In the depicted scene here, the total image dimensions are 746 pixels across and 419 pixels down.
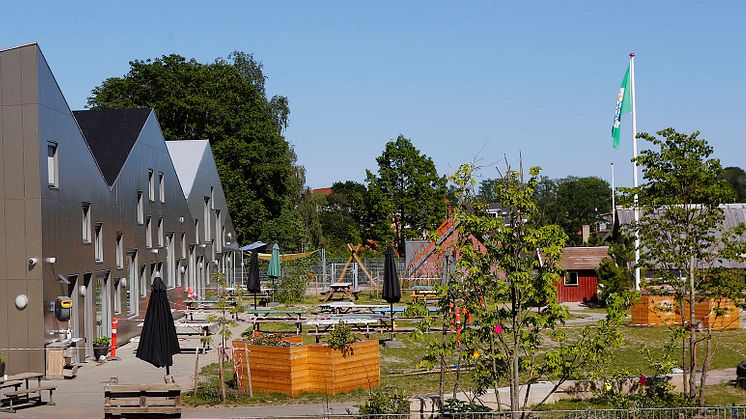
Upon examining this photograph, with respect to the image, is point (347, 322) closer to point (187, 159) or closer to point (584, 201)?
point (187, 159)

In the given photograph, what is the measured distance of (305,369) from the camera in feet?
64.2

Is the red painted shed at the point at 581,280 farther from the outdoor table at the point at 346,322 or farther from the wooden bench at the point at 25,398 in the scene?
the wooden bench at the point at 25,398

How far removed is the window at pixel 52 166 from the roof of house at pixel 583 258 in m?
28.4

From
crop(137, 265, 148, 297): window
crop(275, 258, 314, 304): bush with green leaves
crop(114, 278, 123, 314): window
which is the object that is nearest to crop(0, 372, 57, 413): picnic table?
crop(114, 278, 123, 314): window

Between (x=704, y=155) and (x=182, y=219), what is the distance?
28128 millimetres

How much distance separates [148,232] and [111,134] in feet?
13.9

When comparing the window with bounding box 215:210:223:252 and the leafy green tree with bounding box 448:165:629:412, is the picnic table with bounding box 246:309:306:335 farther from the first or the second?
the leafy green tree with bounding box 448:165:629:412

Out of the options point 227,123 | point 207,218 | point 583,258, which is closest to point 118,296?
point 207,218

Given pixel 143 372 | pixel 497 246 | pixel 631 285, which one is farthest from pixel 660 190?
pixel 631 285

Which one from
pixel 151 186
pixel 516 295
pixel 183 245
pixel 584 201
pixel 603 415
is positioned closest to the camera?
pixel 516 295

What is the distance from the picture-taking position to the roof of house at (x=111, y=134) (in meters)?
30.9

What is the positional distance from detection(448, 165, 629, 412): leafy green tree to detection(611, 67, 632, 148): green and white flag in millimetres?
26734

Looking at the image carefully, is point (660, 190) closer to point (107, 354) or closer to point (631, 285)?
point (107, 354)

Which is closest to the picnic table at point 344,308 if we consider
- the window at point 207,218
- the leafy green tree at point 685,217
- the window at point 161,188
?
the window at point 161,188
